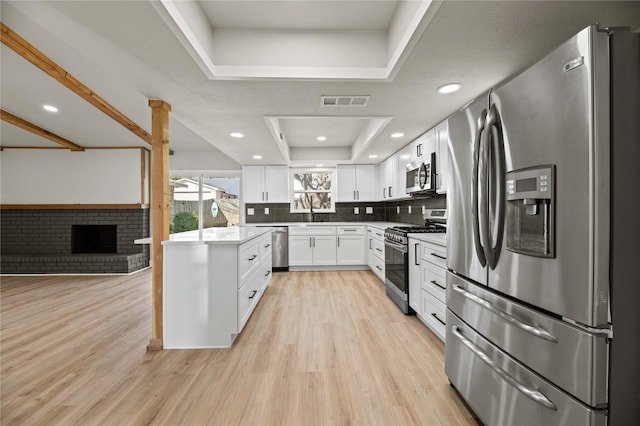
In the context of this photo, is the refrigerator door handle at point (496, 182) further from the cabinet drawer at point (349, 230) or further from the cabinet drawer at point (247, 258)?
the cabinet drawer at point (349, 230)

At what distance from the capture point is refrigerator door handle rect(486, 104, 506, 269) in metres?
1.25

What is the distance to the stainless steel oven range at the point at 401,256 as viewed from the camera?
308 centimetres

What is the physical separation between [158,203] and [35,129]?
4.27m

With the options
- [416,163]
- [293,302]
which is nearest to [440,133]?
[416,163]

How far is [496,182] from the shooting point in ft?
4.17

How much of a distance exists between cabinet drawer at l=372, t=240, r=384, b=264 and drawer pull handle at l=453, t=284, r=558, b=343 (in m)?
2.69

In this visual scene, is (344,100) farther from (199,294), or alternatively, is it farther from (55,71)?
(55,71)

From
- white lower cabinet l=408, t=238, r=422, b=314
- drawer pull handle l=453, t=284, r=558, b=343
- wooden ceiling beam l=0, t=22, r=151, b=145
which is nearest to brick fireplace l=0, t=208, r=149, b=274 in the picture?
wooden ceiling beam l=0, t=22, r=151, b=145

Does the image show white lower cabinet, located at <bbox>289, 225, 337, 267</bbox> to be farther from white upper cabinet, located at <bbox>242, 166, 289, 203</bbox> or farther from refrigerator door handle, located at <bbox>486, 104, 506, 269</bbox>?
refrigerator door handle, located at <bbox>486, 104, 506, 269</bbox>

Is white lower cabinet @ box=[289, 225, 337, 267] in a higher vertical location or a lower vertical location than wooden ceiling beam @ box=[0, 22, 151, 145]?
lower

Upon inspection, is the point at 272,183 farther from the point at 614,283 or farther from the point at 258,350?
the point at 614,283

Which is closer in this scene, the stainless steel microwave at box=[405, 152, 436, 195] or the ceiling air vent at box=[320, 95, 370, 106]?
the ceiling air vent at box=[320, 95, 370, 106]

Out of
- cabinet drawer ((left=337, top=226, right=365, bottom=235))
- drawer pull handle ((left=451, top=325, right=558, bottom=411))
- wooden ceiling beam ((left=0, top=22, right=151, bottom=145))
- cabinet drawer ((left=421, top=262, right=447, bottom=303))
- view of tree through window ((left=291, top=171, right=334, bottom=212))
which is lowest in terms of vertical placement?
drawer pull handle ((left=451, top=325, right=558, bottom=411))

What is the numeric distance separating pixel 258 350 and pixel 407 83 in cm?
245
